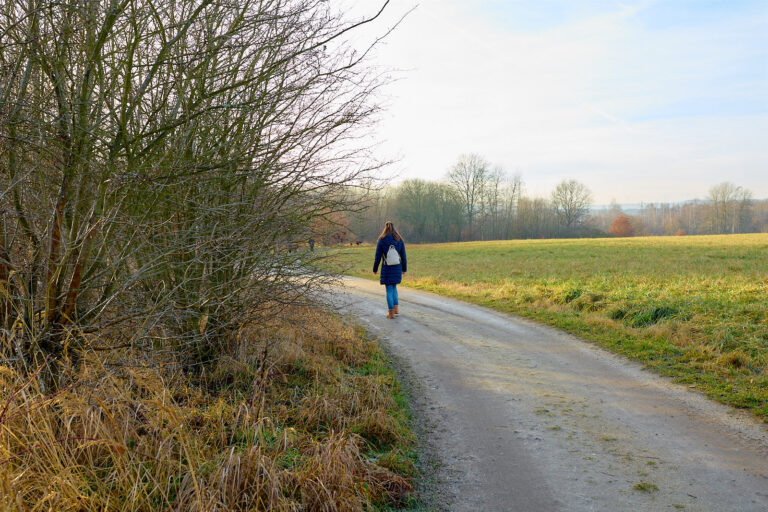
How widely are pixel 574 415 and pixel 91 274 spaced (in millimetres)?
5036

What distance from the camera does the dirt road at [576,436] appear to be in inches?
139

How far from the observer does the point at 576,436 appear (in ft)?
14.9

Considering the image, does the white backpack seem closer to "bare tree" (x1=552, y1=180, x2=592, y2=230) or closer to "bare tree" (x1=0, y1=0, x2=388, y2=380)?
"bare tree" (x1=0, y1=0, x2=388, y2=380)

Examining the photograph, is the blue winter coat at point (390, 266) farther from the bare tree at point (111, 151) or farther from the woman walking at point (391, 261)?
the bare tree at point (111, 151)

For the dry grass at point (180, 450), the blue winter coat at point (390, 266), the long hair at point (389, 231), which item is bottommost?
the dry grass at point (180, 450)

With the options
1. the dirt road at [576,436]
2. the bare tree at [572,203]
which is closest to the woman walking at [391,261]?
the dirt road at [576,436]

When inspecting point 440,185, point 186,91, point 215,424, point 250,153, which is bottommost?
point 215,424

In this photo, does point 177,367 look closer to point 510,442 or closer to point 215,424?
point 215,424

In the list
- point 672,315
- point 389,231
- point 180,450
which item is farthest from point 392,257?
point 180,450

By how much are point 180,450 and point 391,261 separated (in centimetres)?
809

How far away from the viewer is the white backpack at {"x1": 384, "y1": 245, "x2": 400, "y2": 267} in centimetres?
1101

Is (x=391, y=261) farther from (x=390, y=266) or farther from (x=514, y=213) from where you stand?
(x=514, y=213)

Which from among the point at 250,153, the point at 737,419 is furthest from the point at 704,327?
the point at 250,153

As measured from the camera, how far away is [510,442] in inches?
176
